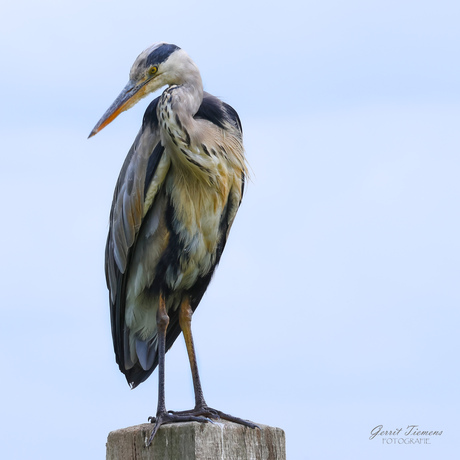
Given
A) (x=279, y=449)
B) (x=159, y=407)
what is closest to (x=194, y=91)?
(x=159, y=407)

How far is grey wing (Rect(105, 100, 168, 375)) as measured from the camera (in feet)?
16.3

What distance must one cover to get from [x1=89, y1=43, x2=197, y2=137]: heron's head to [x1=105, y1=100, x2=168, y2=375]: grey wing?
0.13 m

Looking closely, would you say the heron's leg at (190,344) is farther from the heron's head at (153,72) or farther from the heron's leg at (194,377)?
the heron's head at (153,72)

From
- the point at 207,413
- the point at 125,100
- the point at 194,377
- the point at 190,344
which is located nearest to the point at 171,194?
the point at 125,100

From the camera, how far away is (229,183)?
5.05 meters

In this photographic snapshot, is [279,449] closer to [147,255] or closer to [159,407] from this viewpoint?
[159,407]

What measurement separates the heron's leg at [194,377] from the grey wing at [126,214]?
42cm

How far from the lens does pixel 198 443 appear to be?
3.28 m

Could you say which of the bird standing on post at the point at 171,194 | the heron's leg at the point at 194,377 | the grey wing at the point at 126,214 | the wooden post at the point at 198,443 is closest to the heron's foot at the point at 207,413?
the heron's leg at the point at 194,377

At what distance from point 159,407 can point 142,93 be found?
195cm

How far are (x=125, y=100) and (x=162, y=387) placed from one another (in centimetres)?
178

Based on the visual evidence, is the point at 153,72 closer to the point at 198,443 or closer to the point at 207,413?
the point at 207,413

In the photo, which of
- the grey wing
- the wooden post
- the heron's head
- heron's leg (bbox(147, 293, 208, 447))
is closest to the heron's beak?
the heron's head

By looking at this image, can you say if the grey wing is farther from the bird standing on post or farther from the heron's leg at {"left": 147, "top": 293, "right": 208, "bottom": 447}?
the heron's leg at {"left": 147, "top": 293, "right": 208, "bottom": 447}
